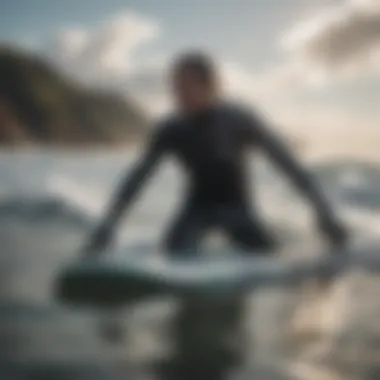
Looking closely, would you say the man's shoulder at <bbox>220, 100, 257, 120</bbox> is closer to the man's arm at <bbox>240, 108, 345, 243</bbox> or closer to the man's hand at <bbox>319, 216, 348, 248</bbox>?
the man's arm at <bbox>240, 108, 345, 243</bbox>

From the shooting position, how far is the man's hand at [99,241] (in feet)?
3.24

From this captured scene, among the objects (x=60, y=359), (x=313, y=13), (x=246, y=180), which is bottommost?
(x=60, y=359)

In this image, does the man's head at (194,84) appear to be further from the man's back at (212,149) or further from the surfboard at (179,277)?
the surfboard at (179,277)

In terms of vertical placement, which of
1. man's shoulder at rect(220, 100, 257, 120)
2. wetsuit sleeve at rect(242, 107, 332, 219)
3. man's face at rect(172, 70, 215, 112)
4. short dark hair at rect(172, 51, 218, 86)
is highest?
short dark hair at rect(172, 51, 218, 86)

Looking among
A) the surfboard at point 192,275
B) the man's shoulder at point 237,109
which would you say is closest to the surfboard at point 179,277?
the surfboard at point 192,275

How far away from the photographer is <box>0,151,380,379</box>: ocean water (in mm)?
944

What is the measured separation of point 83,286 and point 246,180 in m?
0.27

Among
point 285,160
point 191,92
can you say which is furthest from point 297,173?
point 191,92

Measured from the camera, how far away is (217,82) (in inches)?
39.0

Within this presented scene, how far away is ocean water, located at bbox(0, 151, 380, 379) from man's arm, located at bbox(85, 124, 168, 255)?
13 mm

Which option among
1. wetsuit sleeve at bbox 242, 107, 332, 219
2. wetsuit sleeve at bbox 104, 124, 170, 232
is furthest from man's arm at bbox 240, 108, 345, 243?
wetsuit sleeve at bbox 104, 124, 170, 232

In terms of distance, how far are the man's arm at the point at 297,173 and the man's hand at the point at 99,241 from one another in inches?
9.4

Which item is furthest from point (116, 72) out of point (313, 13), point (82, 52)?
point (313, 13)

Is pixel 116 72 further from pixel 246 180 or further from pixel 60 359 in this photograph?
pixel 60 359
